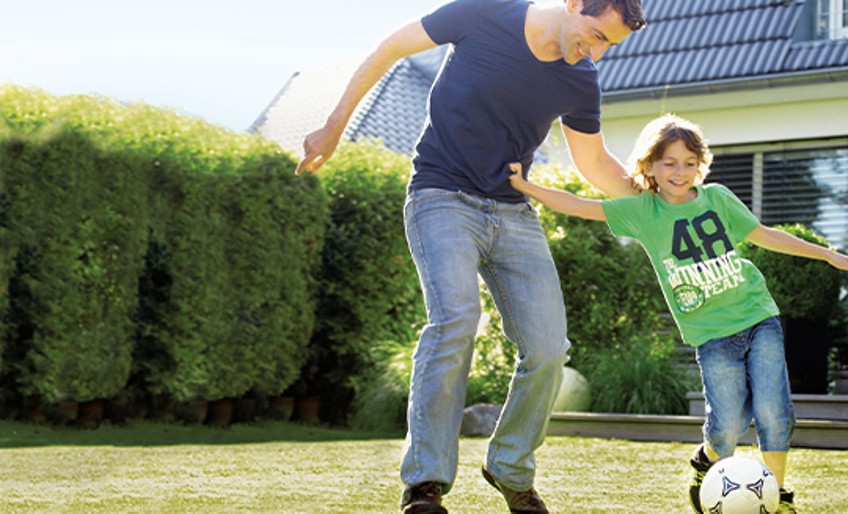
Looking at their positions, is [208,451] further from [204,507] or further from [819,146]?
[819,146]

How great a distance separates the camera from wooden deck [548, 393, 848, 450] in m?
7.14

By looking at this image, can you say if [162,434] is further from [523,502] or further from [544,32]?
[544,32]

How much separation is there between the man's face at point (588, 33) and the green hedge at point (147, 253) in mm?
5718

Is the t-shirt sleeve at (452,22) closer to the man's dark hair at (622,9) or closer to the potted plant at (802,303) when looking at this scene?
the man's dark hair at (622,9)

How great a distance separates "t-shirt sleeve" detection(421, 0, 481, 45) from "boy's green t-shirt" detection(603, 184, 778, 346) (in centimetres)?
94

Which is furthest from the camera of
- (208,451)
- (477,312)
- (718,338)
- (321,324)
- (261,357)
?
(321,324)

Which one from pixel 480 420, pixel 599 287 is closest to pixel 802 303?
pixel 599 287

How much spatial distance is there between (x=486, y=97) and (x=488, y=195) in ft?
1.07

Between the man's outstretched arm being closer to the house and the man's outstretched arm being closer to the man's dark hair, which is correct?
the man's dark hair

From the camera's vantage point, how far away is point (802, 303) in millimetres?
8836

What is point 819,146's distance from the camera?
34.2ft

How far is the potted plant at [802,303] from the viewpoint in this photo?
868cm

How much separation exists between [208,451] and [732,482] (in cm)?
400

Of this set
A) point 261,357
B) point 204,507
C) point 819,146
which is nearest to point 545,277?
point 204,507
